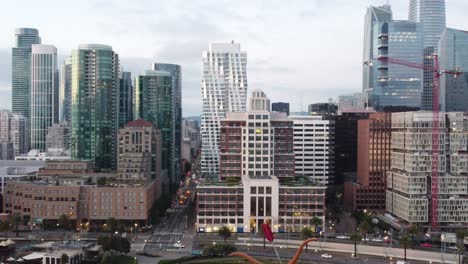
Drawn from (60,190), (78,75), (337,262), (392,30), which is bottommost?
(337,262)

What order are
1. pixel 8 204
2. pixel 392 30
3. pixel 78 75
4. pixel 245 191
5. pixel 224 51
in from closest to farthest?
pixel 245 191, pixel 8 204, pixel 78 75, pixel 224 51, pixel 392 30

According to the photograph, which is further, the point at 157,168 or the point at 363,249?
the point at 157,168

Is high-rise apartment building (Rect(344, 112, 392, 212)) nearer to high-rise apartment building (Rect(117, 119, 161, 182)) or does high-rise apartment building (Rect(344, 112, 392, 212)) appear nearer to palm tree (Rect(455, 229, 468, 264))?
palm tree (Rect(455, 229, 468, 264))

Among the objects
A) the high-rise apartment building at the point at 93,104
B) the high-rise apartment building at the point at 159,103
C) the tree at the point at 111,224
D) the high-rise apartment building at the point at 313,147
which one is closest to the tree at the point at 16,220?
the tree at the point at 111,224

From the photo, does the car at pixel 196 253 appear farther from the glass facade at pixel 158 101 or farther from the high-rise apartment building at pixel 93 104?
the glass facade at pixel 158 101

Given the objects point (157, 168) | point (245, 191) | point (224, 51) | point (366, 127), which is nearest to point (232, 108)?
point (224, 51)

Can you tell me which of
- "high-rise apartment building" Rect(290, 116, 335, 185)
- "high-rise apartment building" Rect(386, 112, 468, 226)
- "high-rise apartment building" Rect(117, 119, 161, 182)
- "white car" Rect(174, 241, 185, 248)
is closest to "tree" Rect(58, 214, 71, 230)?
"high-rise apartment building" Rect(117, 119, 161, 182)

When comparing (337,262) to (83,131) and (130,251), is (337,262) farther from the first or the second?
(83,131)
